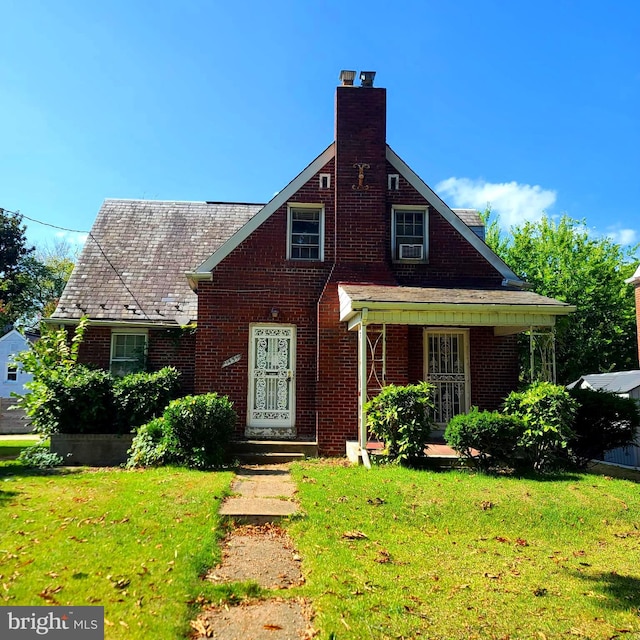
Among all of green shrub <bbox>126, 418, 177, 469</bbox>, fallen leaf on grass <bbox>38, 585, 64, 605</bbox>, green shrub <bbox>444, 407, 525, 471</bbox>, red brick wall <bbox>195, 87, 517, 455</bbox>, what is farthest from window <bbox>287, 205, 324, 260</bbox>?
fallen leaf on grass <bbox>38, 585, 64, 605</bbox>

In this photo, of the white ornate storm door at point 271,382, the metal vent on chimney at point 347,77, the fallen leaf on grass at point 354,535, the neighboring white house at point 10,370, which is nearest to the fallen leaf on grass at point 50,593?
the fallen leaf on grass at point 354,535

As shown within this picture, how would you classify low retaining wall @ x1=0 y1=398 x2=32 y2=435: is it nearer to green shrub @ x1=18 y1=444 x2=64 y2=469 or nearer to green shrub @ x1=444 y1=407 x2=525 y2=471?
green shrub @ x1=18 y1=444 x2=64 y2=469

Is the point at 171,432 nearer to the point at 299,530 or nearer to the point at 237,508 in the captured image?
the point at 237,508

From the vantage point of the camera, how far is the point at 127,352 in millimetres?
12766

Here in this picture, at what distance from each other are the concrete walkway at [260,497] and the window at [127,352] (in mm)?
4390

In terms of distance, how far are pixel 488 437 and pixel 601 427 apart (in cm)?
250

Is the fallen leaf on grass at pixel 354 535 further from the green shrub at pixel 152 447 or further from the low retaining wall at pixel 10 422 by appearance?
the low retaining wall at pixel 10 422

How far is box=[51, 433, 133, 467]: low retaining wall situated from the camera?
→ 34.8 ft

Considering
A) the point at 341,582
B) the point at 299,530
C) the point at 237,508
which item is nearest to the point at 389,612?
the point at 341,582

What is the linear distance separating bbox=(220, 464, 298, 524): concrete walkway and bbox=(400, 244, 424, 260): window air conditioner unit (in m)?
5.64

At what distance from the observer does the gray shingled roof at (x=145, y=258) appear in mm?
12812

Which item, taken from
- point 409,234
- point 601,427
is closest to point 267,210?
point 409,234

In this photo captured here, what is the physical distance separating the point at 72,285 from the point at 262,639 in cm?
1173

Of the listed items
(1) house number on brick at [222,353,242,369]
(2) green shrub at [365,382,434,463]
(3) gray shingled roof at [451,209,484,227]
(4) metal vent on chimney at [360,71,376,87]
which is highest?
(4) metal vent on chimney at [360,71,376,87]
